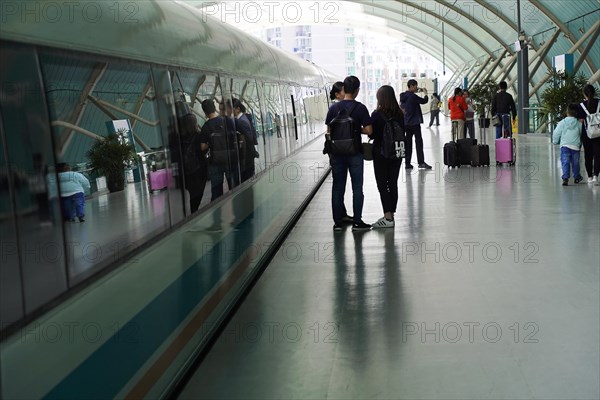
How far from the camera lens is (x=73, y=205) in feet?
12.9

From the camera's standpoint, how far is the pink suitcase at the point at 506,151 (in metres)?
18.4

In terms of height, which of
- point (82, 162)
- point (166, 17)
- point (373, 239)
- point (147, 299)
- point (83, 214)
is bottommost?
point (373, 239)

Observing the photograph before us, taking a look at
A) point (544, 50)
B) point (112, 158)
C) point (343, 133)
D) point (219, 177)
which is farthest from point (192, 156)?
point (544, 50)

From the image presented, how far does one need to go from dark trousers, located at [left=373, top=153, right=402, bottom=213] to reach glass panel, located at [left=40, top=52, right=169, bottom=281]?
5655mm

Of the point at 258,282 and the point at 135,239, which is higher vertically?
the point at 135,239

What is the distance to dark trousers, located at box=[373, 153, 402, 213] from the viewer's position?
1082 centimetres

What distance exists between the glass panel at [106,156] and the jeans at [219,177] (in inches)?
49.6

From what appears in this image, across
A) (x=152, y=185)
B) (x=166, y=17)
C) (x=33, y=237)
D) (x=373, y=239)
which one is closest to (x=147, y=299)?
(x=152, y=185)

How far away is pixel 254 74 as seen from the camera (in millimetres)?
10031

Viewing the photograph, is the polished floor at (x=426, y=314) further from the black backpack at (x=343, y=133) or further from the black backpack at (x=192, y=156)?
the black backpack at (x=192, y=156)

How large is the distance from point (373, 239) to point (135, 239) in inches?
227

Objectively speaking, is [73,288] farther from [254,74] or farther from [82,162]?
[254,74]

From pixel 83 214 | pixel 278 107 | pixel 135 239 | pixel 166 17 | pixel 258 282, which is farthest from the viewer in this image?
pixel 278 107

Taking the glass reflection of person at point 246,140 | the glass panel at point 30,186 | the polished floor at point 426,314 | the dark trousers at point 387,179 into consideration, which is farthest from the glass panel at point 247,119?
the glass panel at point 30,186
